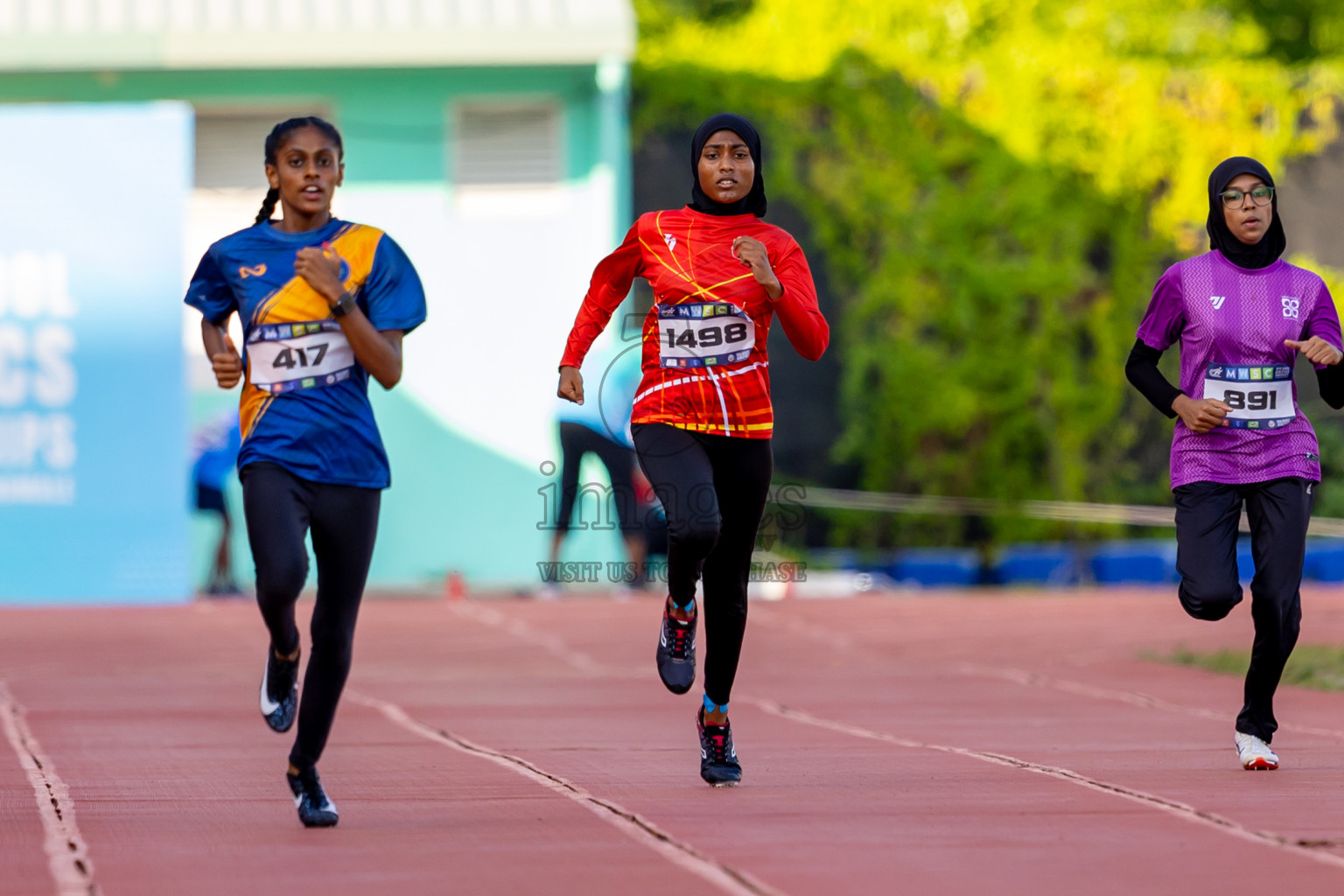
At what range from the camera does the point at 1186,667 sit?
11.3 meters

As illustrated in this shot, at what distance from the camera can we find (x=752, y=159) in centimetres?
656

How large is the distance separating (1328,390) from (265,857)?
4007 millimetres

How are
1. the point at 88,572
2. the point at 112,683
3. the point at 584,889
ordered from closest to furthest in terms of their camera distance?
1. the point at 584,889
2. the point at 112,683
3. the point at 88,572

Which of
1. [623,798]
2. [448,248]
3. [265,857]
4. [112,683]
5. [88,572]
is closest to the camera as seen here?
[265,857]

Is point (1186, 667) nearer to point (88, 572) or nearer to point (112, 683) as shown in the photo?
point (112, 683)

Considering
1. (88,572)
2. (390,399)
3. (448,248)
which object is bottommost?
(88,572)

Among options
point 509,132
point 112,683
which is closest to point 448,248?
point 509,132

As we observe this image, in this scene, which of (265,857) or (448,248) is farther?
(448,248)

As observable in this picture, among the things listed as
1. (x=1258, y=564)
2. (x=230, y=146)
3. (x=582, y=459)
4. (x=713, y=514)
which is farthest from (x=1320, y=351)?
(x=230, y=146)

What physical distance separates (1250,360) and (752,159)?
1842mm

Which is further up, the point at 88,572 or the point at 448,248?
the point at 448,248

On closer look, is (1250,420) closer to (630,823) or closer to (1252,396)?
(1252,396)

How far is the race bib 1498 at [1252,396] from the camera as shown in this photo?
22.7ft

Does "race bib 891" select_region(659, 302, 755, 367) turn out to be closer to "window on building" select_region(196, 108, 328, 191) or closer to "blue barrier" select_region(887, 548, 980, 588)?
"blue barrier" select_region(887, 548, 980, 588)
